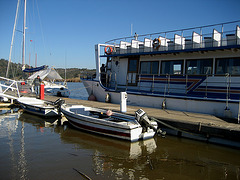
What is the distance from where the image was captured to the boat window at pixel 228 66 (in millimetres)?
11719

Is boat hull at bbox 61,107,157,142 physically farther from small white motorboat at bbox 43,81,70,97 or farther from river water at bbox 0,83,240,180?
small white motorboat at bbox 43,81,70,97

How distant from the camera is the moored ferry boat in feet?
38.0

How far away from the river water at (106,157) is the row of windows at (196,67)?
4.98 metres

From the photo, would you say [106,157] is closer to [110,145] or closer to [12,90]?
[110,145]

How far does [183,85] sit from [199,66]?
4.80 ft

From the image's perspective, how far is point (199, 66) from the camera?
13.1 metres

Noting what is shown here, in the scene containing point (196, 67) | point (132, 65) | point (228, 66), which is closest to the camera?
point (228, 66)

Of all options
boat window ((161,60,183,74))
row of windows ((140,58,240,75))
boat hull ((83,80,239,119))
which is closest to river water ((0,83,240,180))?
boat hull ((83,80,239,119))

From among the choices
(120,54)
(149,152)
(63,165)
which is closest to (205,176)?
(149,152)

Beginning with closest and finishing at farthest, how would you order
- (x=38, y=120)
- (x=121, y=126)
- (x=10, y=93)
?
(x=121, y=126)
(x=38, y=120)
(x=10, y=93)

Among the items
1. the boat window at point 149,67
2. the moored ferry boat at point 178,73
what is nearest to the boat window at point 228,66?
the moored ferry boat at point 178,73

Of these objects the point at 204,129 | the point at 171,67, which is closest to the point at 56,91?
the point at 171,67

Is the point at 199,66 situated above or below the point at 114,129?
above

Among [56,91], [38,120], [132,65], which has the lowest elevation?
[38,120]
